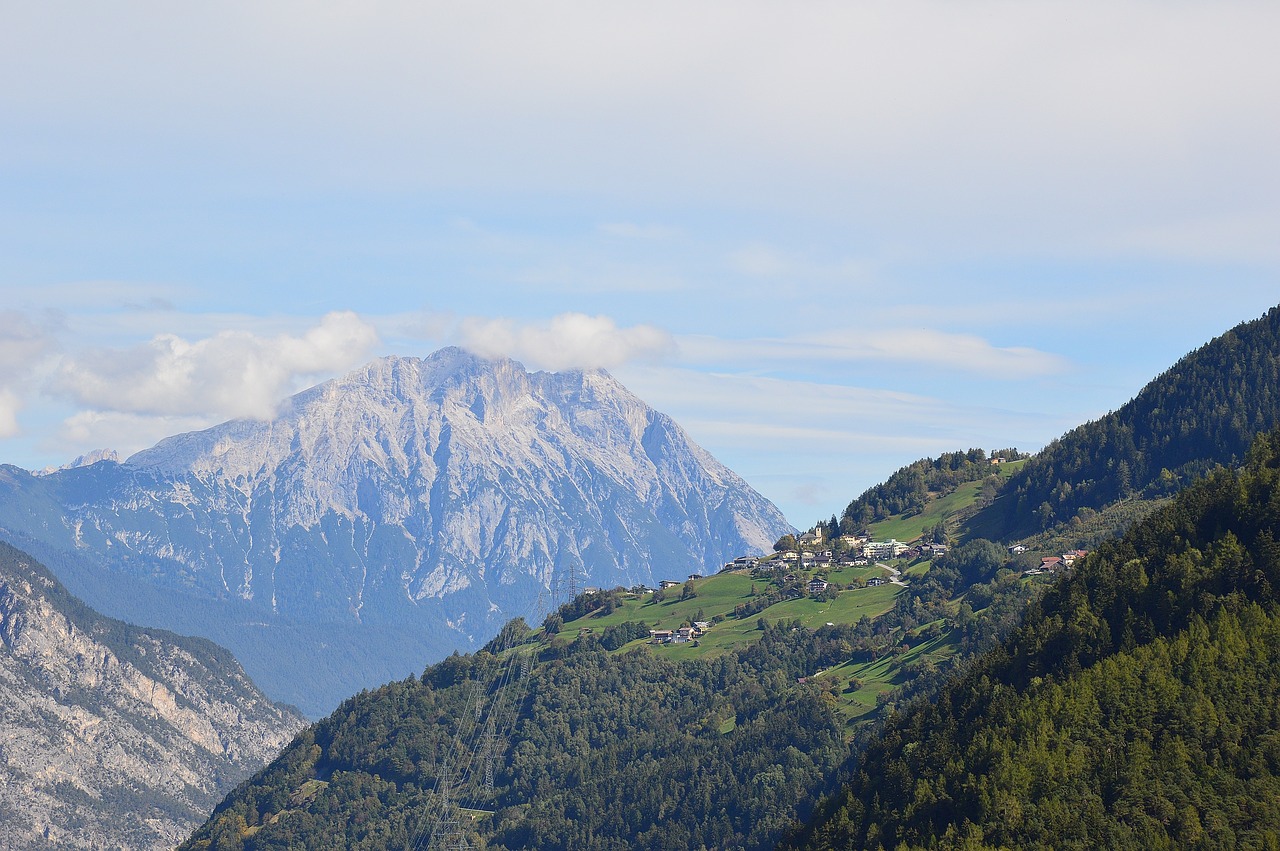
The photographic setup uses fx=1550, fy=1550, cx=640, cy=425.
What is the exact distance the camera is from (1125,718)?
156875 mm

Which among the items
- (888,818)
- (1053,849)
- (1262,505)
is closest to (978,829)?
(1053,849)

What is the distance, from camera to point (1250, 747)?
481 ft

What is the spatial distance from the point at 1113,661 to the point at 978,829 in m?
28.6

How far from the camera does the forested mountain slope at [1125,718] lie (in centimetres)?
14375

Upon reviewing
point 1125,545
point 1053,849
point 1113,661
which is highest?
point 1125,545

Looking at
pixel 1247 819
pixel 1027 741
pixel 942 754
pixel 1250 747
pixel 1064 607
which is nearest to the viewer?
pixel 1247 819

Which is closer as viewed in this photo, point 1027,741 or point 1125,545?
point 1027,741

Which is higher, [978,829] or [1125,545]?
[1125,545]

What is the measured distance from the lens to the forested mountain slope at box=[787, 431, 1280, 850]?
14375 centimetres

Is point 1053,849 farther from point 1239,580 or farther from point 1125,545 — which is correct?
point 1125,545

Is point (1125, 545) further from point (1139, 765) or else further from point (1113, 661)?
point (1139, 765)

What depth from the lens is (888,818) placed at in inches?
6614

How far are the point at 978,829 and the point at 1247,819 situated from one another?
81.6ft

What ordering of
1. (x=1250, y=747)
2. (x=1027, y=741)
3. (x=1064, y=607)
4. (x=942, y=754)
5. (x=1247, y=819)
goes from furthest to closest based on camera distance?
(x=1064, y=607) → (x=942, y=754) → (x=1027, y=741) → (x=1250, y=747) → (x=1247, y=819)
